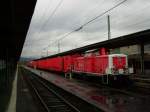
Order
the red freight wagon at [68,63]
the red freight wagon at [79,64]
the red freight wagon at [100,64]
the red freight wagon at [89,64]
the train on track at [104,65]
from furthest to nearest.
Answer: the red freight wagon at [68,63]
the red freight wagon at [79,64]
the red freight wagon at [89,64]
the red freight wagon at [100,64]
the train on track at [104,65]

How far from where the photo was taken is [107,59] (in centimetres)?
2453

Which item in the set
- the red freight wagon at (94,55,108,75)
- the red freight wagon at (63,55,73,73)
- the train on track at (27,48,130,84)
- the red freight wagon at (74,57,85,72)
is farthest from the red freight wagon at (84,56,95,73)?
the red freight wagon at (63,55,73,73)

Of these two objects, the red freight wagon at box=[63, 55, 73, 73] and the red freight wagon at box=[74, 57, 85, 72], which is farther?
the red freight wagon at box=[63, 55, 73, 73]

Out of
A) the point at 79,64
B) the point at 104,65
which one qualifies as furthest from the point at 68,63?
the point at 104,65

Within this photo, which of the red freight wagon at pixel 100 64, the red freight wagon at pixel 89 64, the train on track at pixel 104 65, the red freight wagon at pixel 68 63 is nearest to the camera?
the train on track at pixel 104 65

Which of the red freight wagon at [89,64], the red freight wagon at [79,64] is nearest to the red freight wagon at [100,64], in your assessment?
the red freight wagon at [89,64]

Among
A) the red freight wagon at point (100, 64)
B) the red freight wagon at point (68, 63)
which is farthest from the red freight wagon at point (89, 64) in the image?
the red freight wagon at point (68, 63)

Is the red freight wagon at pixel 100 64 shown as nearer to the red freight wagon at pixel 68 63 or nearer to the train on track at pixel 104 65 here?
the train on track at pixel 104 65

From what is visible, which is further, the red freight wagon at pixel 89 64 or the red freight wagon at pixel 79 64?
the red freight wagon at pixel 79 64

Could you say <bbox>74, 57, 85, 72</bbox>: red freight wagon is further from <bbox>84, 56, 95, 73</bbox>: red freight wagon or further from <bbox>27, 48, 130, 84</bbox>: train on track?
<bbox>84, 56, 95, 73</bbox>: red freight wagon

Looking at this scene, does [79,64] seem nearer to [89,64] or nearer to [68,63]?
[89,64]

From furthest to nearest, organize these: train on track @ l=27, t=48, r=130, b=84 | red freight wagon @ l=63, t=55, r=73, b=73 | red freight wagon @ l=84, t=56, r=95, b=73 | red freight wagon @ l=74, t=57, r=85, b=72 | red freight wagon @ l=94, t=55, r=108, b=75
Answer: red freight wagon @ l=63, t=55, r=73, b=73, red freight wagon @ l=74, t=57, r=85, b=72, red freight wagon @ l=84, t=56, r=95, b=73, red freight wagon @ l=94, t=55, r=108, b=75, train on track @ l=27, t=48, r=130, b=84

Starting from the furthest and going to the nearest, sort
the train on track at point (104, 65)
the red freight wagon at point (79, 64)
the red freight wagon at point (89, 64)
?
the red freight wagon at point (79, 64)
the red freight wagon at point (89, 64)
the train on track at point (104, 65)

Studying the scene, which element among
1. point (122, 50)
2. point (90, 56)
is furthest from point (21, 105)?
point (122, 50)
